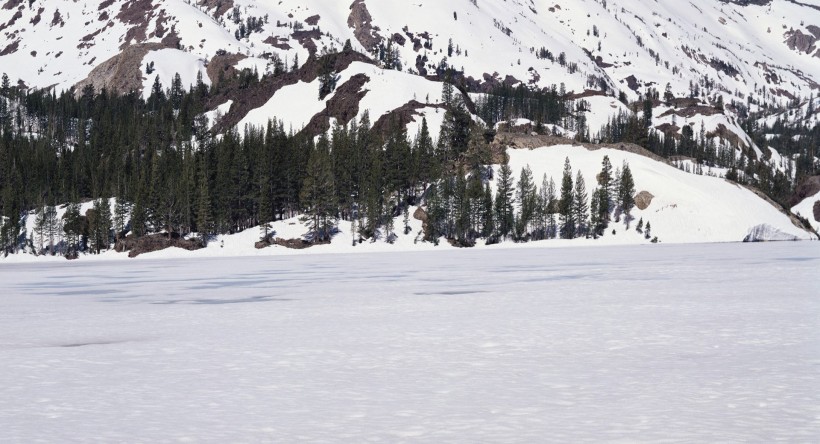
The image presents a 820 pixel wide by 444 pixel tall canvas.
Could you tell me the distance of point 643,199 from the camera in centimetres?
15738

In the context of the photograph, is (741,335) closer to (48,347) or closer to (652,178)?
(48,347)

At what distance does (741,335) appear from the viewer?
22.3 meters

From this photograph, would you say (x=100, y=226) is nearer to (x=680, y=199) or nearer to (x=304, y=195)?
(x=304, y=195)

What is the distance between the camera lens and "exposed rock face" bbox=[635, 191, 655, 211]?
156500mm

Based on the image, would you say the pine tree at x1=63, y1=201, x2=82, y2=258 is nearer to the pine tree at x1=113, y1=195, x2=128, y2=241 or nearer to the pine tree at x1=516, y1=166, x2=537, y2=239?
the pine tree at x1=113, y1=195, x2=128, y2=241

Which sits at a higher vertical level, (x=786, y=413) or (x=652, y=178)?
(x=652, y=178)

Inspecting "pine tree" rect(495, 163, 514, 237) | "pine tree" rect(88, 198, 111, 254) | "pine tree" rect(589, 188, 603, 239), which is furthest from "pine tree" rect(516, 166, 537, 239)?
"pine tree" rect(88, 198, 111, 254)

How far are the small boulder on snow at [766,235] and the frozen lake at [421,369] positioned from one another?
400 ft

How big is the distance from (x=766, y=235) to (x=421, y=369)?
152214 mm

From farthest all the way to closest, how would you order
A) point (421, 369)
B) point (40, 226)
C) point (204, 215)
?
point (40, 226)
point (204, 215)
point (421, 369)

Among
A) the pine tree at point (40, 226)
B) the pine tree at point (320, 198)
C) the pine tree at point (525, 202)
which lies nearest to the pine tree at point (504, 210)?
the pine tree at point (525, 202)

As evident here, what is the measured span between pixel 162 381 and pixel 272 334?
813 cm

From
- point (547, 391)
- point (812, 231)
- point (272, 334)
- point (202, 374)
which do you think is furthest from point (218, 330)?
point (812, 231)

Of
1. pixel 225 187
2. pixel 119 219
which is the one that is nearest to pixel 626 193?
pixel 225 187
